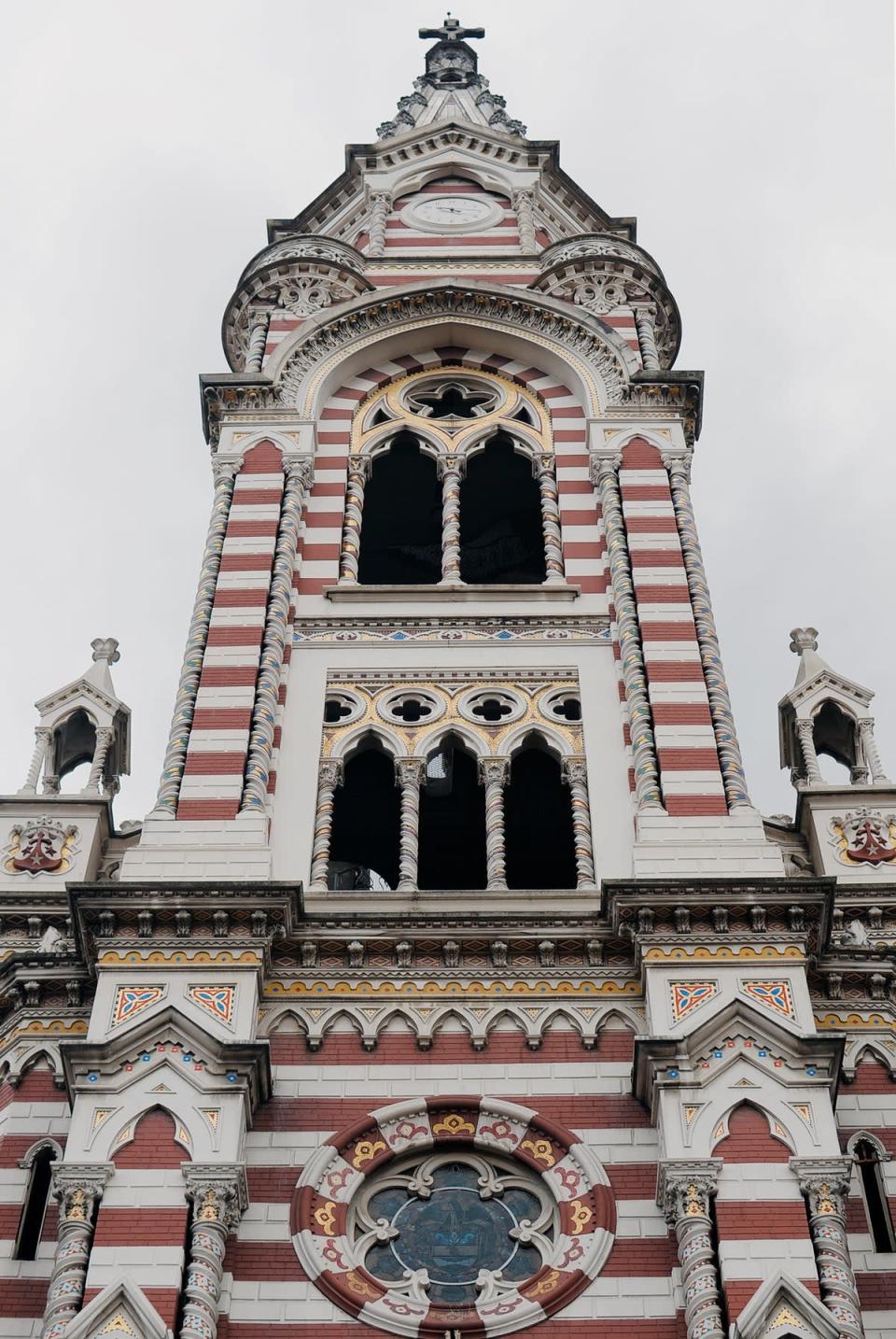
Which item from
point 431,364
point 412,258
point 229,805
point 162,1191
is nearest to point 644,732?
point 229,805

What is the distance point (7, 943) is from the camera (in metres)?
20.1

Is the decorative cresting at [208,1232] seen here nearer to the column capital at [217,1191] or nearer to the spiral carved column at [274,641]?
the column capital at [217,1191]

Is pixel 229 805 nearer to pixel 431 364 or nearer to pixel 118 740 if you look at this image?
pixel 118 740

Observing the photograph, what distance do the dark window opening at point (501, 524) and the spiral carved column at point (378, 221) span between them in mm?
4674

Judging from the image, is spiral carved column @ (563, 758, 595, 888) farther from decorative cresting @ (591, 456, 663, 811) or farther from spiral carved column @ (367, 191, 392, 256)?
spiral carved column @ (367, 191, 392, 256)

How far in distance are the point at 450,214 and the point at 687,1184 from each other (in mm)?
18858

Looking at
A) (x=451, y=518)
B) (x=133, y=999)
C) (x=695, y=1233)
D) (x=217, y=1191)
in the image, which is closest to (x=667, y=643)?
(x=451, y=518)

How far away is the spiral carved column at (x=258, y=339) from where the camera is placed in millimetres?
27328

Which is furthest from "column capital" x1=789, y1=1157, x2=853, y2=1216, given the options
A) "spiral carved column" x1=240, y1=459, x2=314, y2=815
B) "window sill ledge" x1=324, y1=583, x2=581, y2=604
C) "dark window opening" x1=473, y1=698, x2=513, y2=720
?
"window sill ledge" x1=324, y1=583, x2=581, y2=604

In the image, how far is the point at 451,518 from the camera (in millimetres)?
25188

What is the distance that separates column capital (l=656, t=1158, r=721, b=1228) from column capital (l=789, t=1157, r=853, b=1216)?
2.00 feet

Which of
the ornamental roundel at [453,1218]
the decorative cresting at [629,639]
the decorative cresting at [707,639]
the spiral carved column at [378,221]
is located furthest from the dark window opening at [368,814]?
the spiral carved column at [378,221]

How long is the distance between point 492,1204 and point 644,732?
5277 mm

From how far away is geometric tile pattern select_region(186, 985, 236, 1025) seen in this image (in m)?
17.6
